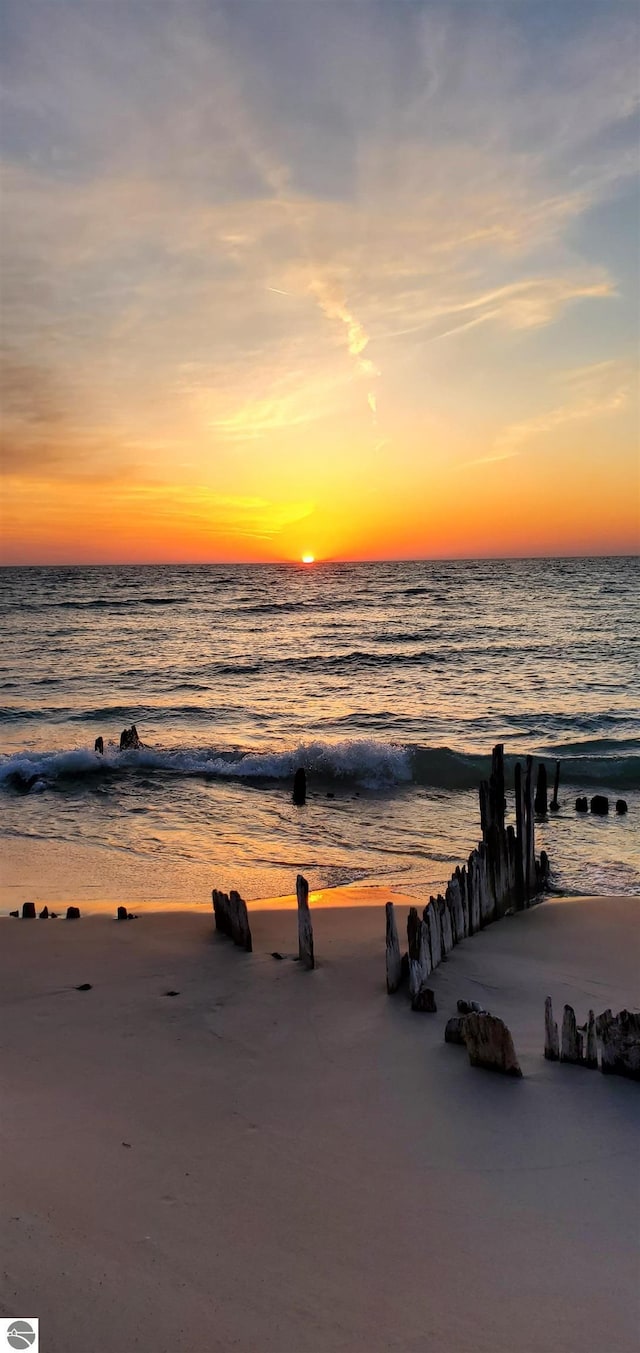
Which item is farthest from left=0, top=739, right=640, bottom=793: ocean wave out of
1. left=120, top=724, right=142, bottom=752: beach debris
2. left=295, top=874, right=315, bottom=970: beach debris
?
left=295, top=874, right=315, bottom=970: beach debris

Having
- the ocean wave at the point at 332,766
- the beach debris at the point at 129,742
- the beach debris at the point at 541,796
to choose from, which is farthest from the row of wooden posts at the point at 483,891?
the beach debris at the point at 129,742

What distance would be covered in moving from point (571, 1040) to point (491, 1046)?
0.60 m

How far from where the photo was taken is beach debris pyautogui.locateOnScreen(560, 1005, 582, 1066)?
580 centimetres

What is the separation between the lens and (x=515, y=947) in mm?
8898

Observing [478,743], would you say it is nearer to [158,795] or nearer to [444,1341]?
[158,795]

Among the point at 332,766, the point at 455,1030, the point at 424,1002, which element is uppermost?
the point at 455,1030

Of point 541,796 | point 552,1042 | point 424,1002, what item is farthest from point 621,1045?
point 541,796

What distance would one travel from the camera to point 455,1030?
6.21 metres

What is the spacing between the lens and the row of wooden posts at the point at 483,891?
24.1 ft

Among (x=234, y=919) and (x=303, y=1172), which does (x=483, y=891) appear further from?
(x=303, y=1172)

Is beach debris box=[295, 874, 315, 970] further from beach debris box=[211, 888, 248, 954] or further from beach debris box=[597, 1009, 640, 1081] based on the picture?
beach debris box=[597, 1009, 640, 1081]

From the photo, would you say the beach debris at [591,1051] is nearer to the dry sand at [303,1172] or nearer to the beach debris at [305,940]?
the dry sand at [303,1172]

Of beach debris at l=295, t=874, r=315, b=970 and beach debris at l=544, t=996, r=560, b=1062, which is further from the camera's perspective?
beach debris at l=295, t=874, r=315, b=970

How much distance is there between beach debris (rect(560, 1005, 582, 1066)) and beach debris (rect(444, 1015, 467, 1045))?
757 millimetres
